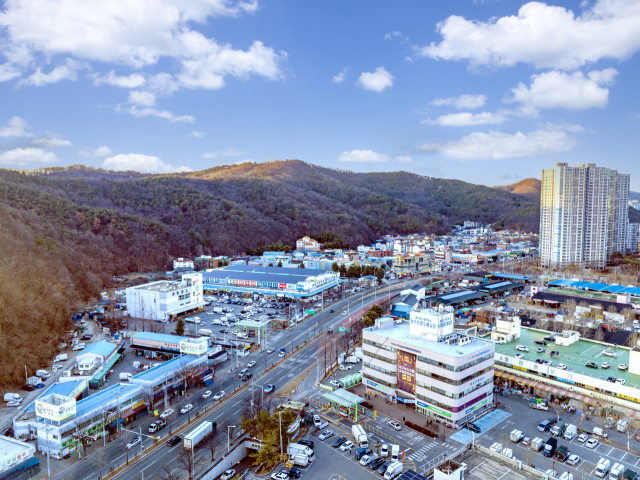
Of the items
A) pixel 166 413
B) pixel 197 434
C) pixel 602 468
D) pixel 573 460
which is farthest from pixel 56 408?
pixel 602 468

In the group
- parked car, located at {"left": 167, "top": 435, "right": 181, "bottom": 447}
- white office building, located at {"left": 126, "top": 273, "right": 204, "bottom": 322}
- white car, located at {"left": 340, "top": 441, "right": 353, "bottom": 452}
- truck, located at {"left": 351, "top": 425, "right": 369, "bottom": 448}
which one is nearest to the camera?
white car, located at {"left": 340, "top": 441, "right": 353, "bottom": 452}

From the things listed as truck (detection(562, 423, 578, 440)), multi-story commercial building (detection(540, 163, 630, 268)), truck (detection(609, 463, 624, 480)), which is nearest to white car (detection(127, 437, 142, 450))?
truck (detection(562, 423, 578, 440))

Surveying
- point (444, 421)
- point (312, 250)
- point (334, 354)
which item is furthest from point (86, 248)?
point (444, 421)

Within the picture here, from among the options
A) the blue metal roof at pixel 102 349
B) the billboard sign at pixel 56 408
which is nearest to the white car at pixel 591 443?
the billboard sign at pixel 56 408

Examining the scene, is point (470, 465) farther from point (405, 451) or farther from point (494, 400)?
point (494, 400)

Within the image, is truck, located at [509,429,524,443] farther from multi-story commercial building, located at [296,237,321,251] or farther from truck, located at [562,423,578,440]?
multi-story commercial building, located at [296,237,321,251]

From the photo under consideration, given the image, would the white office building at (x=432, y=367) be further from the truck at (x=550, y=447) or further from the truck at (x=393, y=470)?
the truck at (x=393, y=470)
